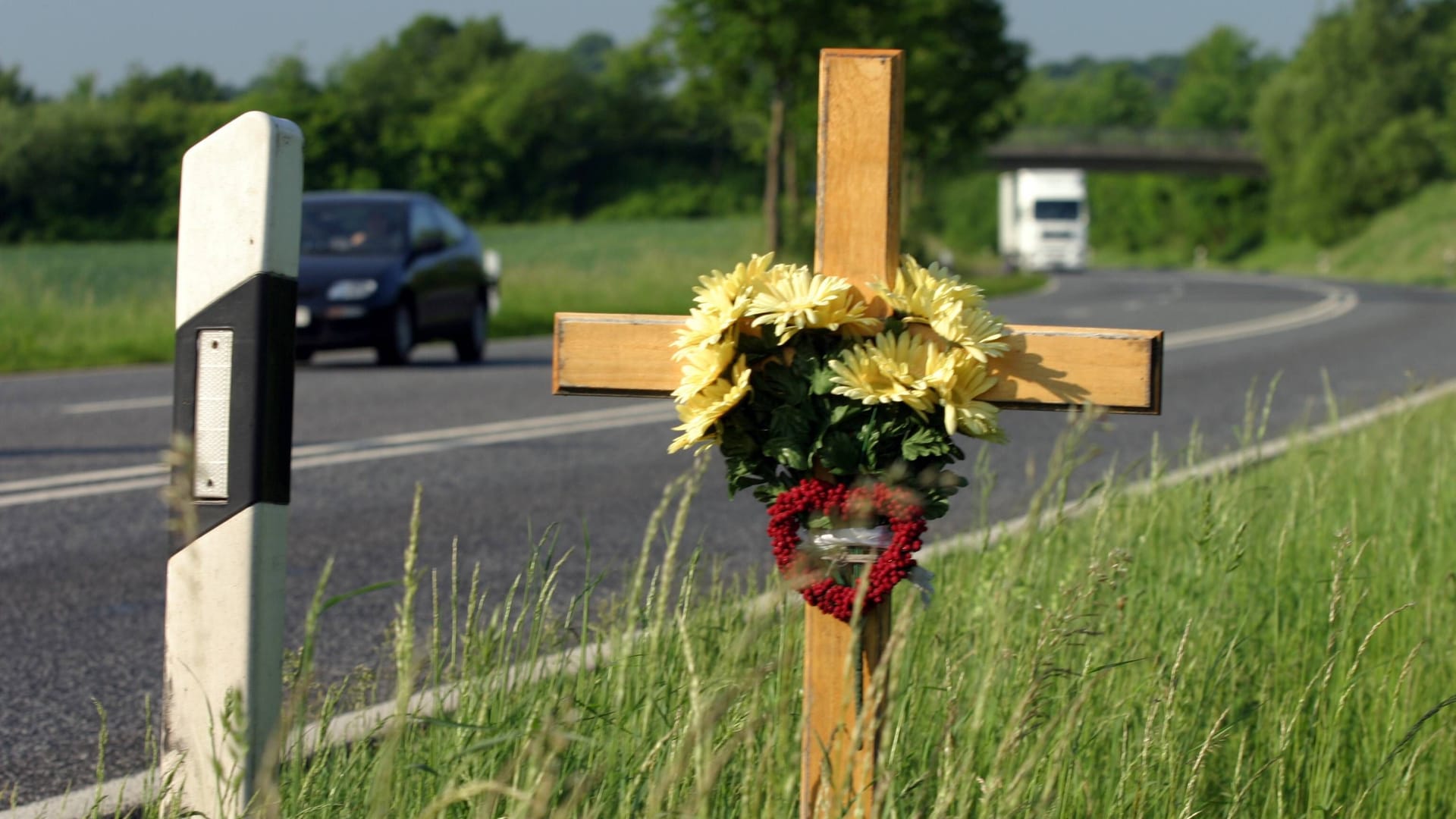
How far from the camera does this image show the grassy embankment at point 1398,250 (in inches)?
2443

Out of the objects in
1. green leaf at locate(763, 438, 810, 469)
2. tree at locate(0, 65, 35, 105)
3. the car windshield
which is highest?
tree at locate(0, 65, 35, 105)

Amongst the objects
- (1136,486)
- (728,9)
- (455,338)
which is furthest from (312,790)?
(728,9)

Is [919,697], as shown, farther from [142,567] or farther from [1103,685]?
[142,567]

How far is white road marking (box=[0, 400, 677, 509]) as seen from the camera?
7.64 meters

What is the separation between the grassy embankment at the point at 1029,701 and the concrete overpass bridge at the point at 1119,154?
276 feet

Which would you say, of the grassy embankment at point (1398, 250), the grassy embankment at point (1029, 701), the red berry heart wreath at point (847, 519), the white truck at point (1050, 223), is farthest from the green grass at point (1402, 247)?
the red berry heart wreath at point (847, 519)

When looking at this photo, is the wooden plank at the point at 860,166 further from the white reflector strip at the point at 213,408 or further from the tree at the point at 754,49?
the tree at the point at 754,49

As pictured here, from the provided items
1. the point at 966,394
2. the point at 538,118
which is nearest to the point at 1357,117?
the point at 538,118

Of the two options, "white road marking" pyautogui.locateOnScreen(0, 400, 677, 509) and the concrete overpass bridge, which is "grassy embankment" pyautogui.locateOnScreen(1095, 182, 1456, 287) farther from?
"white road marking" pyautogui.locateOnScreen(0, 400, 677, 509)

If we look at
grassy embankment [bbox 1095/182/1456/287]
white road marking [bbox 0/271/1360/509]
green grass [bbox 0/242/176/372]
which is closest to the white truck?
grassy embankment [bbox 1095/182/1456/287]

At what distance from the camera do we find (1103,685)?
3135 millimetres

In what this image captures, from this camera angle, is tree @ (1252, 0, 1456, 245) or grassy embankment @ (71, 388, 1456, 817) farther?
tree @ (1252, 0, 1456, 245)

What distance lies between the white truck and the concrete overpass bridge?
21.7 m

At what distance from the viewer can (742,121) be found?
37.7 m
